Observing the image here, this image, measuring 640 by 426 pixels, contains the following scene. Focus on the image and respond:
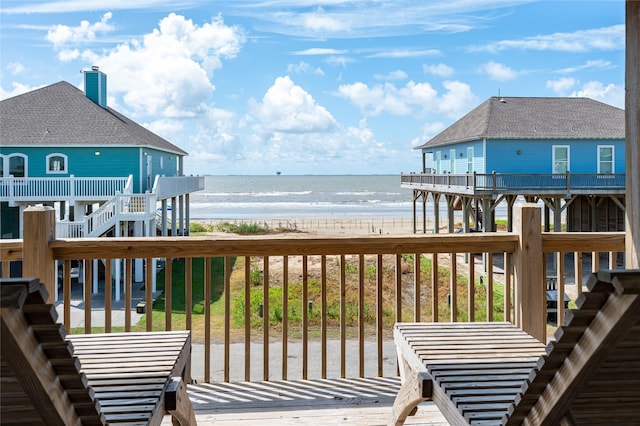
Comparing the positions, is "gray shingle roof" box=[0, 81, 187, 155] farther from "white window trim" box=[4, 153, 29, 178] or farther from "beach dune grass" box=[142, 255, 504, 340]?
"beach dune grass" box=[142, 255, 504, 340]


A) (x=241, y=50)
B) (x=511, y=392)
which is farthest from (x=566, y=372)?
(x=241, y=50)

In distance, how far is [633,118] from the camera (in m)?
2.16

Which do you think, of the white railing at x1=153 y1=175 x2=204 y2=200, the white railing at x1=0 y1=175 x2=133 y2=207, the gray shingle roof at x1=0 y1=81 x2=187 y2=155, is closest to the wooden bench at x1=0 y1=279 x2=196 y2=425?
the white railing at x1=0 y1=175 x2=133 y2=207

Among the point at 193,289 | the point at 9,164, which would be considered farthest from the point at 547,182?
the point at 9,164

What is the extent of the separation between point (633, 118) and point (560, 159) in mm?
18907

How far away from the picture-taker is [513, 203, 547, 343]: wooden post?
115 inches

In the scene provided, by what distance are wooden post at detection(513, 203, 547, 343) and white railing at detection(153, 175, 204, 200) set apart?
1470 cm

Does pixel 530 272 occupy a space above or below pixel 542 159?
below

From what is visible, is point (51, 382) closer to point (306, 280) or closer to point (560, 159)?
point (306, 280)

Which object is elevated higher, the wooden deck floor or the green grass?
the wooden deck floor

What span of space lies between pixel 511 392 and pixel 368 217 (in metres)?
34.8

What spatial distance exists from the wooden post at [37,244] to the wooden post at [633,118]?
8.37ft

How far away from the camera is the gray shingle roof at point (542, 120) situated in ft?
63.6

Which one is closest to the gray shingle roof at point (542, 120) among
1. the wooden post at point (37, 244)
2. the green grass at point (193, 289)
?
the green grass at point (193, 289)
